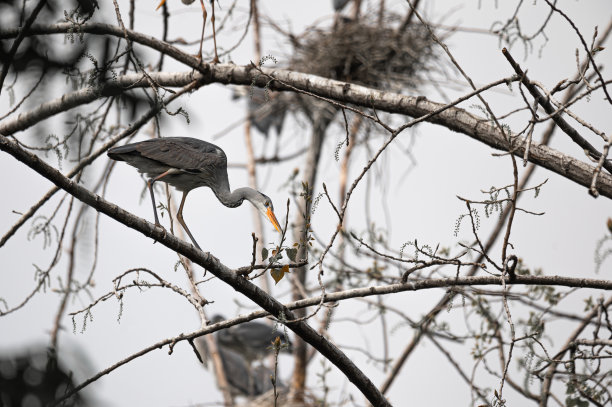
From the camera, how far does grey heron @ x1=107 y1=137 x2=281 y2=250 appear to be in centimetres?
372

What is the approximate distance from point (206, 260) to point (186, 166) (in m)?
1.39

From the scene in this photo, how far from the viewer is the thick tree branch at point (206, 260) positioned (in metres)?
2.27

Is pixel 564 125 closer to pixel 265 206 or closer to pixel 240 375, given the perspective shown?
pixel 265 206

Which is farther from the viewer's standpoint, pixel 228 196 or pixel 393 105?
pixel 228 196

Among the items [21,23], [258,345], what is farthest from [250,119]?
[21,23]

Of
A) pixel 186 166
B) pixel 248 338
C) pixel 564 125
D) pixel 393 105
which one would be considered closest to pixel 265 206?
pixel 186 166

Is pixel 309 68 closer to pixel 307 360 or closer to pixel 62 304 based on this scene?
pixel 307 360

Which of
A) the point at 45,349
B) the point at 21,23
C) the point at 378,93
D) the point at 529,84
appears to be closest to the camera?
the point at 45,349

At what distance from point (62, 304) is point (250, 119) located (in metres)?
5.90

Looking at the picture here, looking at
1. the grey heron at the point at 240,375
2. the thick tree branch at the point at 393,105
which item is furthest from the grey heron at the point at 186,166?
the grey heron at the point at 240,375

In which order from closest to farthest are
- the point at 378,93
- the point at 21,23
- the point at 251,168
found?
the point at 21,23, the point at 378,93, the point at 251,168

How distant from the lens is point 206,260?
2.70 metres

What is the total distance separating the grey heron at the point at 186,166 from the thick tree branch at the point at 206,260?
0.86 meters

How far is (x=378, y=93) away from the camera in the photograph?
13.1 feet
